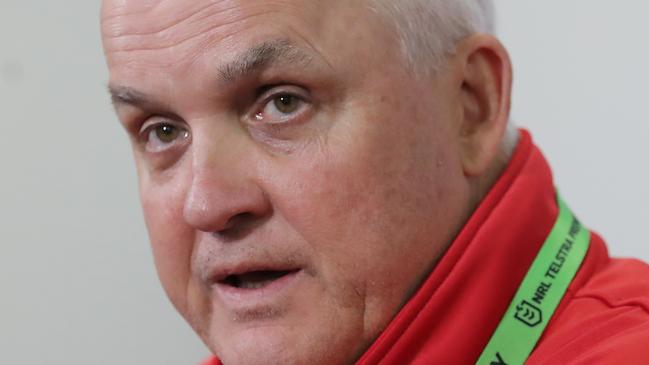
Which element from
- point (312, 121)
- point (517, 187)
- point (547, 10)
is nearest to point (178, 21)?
point (312, 121)

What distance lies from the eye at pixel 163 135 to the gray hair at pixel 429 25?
281 mm

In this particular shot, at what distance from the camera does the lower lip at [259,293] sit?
1.21 meters

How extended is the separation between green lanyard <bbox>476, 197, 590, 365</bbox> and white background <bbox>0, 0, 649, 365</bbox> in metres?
0.79

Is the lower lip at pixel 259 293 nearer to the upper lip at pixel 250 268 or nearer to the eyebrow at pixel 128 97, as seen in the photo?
the upper lip at pixel 250 268

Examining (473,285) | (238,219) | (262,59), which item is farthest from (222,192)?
(473,285)

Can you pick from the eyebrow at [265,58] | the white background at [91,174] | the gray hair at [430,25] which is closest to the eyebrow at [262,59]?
the eyebrow at [265,58]

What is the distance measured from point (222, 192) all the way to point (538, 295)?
399 mm

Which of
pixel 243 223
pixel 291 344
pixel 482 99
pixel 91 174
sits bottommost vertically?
pixel 291 344

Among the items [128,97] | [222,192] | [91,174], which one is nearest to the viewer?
[222,192]

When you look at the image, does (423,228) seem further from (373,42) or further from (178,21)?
(178,21)

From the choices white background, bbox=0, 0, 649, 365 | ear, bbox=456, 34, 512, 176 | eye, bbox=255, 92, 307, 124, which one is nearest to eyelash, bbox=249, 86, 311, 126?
eye, bbox=255, 92, 307, 124

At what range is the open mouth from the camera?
1.23 m

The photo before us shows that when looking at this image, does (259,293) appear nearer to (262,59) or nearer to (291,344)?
(291,344)

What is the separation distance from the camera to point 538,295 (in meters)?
1.28
